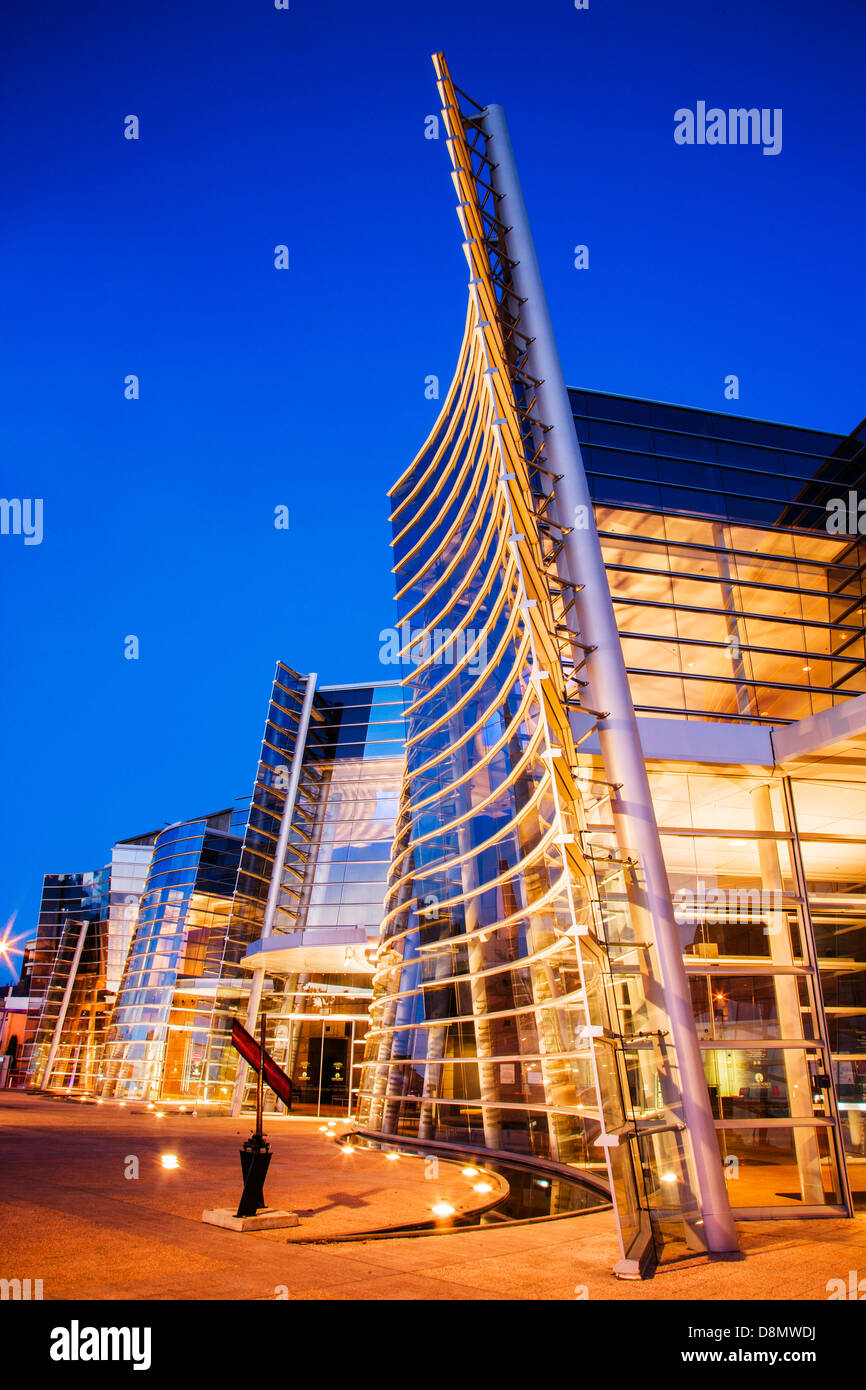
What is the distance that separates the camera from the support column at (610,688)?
9883mm

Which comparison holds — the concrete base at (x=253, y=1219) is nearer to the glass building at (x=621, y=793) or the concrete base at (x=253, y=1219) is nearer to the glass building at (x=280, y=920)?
the glass building at (x=621, y=793)

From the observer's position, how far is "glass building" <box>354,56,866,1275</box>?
10719 mm

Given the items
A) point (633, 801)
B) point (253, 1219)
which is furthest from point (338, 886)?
point (253, 1219)

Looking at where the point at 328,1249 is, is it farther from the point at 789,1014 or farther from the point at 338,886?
the point at 338,886

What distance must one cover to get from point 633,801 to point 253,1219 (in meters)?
6.35

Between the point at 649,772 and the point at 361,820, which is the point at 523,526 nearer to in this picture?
the point at 649,772

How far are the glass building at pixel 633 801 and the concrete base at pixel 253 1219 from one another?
386 centimetres

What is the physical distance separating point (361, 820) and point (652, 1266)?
35.6 meters

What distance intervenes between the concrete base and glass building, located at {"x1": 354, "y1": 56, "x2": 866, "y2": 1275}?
386cm

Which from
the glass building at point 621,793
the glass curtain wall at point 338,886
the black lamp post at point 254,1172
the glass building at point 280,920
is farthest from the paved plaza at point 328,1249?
the glass curtain wall at point 338,886

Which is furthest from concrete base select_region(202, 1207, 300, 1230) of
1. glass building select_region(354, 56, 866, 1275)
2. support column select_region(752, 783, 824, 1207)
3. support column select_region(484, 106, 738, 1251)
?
support column select_region(752, 783, 824, 1207)

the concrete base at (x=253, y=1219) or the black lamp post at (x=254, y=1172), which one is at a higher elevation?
the black lamp post at (x=254, y=1172)

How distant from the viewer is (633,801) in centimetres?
1138
